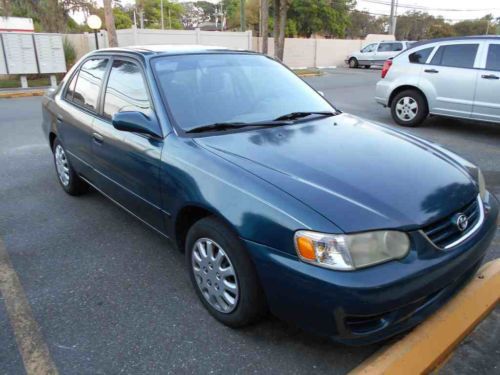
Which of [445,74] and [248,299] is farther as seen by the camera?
[445,74]

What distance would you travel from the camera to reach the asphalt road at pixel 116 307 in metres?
2.33

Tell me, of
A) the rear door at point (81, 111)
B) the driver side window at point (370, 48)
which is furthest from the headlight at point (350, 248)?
the driver side window at point (370, 48)

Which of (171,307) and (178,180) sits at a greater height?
(178,180)

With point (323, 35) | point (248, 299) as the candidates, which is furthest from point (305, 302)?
point (323, 35)

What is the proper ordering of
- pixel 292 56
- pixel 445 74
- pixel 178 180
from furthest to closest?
pixel 292 56, pixel 445 74, pixel 178 180

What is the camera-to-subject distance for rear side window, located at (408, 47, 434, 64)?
776cm

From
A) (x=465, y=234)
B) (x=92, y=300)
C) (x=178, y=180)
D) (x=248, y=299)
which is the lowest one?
(x=92, y=300)

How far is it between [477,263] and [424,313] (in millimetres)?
557

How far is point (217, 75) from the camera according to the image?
332cm

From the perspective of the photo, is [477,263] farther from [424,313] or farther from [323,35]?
[323,35]

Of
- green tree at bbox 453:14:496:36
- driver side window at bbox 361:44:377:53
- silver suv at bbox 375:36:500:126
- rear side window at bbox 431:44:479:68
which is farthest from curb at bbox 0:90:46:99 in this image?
green tree at bbox 453:14:496:36

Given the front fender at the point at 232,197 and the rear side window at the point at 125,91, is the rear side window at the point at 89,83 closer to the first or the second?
the rear side window at the point at 125,91

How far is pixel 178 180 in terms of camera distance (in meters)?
2.65

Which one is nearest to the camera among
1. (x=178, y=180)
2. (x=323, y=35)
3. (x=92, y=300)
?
(x=178, y=180)
